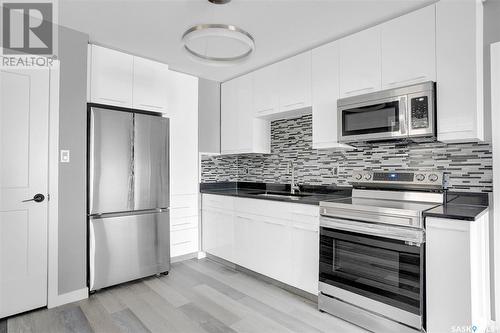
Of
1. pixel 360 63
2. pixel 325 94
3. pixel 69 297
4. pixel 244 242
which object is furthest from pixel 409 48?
pixel 69 297

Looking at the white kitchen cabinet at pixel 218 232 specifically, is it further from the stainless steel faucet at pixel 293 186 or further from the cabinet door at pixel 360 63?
the cabinet door at pixel 360 63

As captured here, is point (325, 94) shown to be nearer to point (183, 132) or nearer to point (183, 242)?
point (183, 132)

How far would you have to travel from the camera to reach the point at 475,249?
1811mm

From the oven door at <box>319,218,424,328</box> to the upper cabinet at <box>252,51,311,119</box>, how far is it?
4.65 ft

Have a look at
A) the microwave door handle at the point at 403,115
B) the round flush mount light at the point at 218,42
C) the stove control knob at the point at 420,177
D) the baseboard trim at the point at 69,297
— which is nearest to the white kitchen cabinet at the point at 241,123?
the round flush mount light at the point at 218,42

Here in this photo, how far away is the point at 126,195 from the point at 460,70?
10.2ft

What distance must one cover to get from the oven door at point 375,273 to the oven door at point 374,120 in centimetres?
85

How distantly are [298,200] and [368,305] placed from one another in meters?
1.00

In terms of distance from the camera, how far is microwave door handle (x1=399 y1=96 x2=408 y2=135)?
7.40ft

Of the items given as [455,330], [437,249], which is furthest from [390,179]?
[455,330]

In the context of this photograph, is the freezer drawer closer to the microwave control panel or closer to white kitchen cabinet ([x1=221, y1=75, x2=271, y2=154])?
white kitchen cabinet ([x1=221, y1=75, x2=271, y2=154])

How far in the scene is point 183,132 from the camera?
12.3 ft

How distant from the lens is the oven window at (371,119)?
233 centimetres

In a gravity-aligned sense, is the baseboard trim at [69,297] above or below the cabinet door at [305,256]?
below
